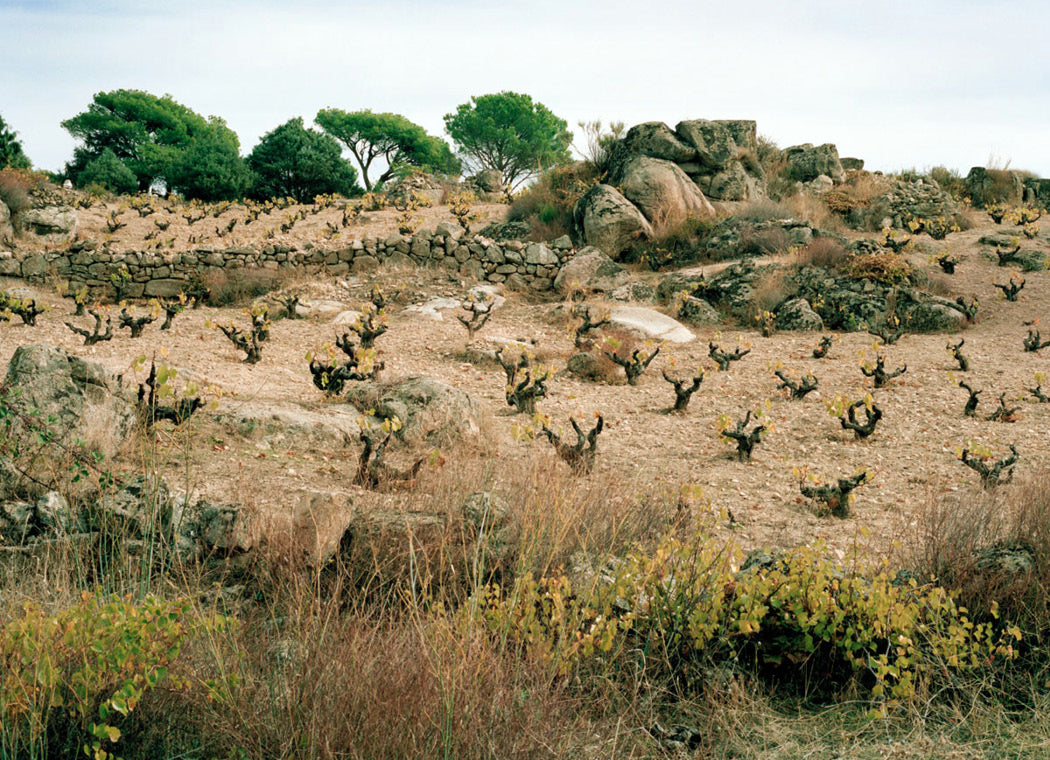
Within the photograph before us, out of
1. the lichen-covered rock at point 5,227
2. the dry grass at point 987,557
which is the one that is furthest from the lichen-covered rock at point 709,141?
the lichen-covered rock at point 5,227

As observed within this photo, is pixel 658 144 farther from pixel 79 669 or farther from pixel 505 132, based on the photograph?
pixel 505 132

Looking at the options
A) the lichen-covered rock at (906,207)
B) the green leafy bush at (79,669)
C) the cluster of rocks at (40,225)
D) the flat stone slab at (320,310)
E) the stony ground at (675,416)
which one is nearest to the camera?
the green leafy bush at (79,669)

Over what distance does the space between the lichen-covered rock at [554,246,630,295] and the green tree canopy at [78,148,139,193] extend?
17857 millimetres

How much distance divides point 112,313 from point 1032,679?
13431 mm

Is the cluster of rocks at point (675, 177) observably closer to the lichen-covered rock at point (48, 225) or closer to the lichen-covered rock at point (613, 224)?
the lichen-covered rock at point (613, 224)

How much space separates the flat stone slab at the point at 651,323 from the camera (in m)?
11.2

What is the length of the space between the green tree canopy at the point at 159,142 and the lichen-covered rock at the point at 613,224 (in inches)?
564

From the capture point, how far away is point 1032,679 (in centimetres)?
286

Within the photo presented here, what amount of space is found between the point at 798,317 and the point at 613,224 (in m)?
5.13

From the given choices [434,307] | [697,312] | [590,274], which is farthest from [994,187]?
[434,307]

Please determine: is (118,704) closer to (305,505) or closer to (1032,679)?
(305,505)

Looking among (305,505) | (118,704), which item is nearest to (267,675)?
(118,704)

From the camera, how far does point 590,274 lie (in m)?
14.6

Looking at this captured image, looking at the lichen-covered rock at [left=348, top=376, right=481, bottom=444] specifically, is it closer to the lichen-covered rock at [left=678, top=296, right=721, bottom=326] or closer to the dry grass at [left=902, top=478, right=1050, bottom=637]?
the dry grass at [left=902, top=478, right=1050, bottom=637]
